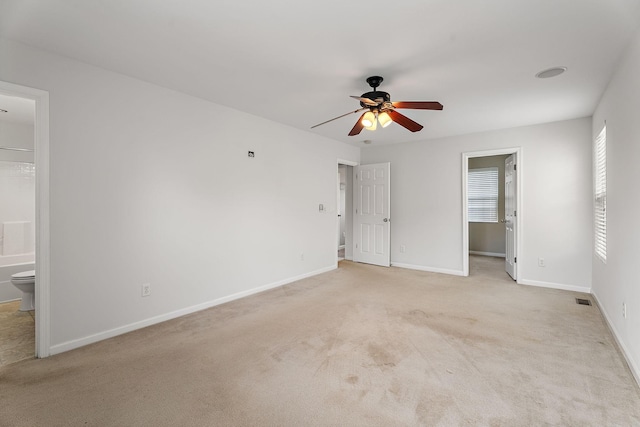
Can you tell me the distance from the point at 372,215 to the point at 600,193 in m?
3.39

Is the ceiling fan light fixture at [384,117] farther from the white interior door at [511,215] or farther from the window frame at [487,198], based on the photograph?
the window frame at [487,198]

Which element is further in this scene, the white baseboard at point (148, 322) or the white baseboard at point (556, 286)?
the white baseboard at point (556, 286)

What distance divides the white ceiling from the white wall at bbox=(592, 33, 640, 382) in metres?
Answer: 0.23

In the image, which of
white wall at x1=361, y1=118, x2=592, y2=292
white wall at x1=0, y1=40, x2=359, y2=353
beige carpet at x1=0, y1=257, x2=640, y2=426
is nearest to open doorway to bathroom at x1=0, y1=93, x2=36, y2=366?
white wall at x1=0, y1=40, x2=359, y2=353

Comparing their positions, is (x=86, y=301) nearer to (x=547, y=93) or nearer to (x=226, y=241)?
(x=226, y=241)

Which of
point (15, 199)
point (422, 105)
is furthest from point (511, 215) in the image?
point (15, 199)

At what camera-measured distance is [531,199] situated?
4559 mm

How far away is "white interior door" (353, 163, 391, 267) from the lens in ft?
19.4

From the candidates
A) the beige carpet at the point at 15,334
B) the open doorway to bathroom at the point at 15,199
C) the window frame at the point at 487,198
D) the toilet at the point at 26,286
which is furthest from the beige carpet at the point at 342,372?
the window frame at the point at 487,198

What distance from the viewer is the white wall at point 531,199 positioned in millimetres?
4242

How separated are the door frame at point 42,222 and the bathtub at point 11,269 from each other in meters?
1.97

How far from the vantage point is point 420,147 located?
561cm

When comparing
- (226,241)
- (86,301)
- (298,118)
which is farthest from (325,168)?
(86,301)

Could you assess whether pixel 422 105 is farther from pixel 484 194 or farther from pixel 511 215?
pixel 484 194
